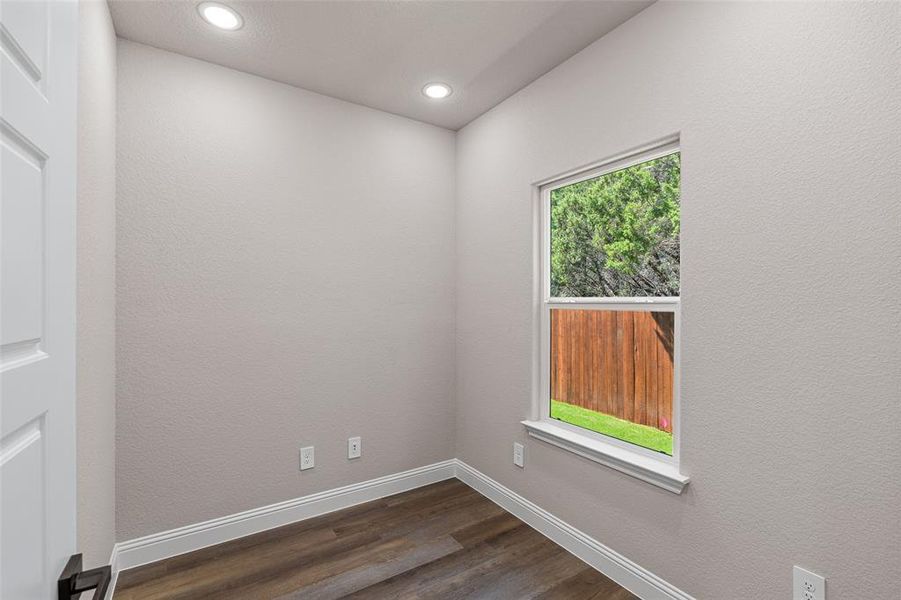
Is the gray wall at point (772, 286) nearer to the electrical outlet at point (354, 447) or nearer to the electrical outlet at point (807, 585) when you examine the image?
the electrical outlet at point (807, 585)

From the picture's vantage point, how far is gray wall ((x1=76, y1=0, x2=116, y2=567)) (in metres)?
1.40

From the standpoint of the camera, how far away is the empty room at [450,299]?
4.11ft

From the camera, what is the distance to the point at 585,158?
217 centimetres

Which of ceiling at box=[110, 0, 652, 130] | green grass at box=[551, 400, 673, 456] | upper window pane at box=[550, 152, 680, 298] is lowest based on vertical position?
green grass at box=[551, 400, 673, 456]

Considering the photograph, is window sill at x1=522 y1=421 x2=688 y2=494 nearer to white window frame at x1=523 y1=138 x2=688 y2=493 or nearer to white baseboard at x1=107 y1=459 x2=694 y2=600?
white window frame at x1=523 y1=138 x2=688 y2=493

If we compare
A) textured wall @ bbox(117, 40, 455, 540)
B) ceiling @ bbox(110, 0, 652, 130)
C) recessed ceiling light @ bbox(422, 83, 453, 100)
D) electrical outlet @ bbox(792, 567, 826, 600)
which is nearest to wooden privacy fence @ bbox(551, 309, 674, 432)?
electrical outlet @ bbox(792, 567, 826, 600)

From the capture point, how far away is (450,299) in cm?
314

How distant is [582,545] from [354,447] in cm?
143

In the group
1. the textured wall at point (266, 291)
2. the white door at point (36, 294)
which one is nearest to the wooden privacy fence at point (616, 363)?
the textured wall at point (266, 291)

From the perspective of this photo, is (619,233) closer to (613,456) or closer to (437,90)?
(613,456)

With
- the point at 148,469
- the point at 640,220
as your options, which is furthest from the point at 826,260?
the point at 148,469

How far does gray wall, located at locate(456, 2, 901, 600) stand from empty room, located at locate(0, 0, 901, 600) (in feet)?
0.03

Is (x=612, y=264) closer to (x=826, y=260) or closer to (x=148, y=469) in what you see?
(x=826, y=260)

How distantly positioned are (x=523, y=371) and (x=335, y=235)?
1.44 meters
